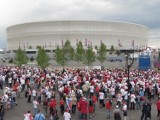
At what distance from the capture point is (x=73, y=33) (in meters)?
142

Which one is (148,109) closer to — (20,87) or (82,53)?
(20,87)

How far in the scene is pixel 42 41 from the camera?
143 meters

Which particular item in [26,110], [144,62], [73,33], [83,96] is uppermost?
[73,33]

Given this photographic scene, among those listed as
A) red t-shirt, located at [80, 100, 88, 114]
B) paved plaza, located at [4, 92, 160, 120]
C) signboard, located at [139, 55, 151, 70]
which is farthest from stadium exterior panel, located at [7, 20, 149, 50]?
red t-shirt, located at [80, 100, 88, 114]

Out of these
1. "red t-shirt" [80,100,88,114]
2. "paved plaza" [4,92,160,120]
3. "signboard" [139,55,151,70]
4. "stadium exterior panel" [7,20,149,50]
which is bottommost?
"paved plaza" [4,92,160,120]

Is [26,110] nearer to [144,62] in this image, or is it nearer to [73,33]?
[144,62]

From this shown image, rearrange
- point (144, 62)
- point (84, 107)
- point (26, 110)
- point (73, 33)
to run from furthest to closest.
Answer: point (73, 33) < point (144, 62) < point (26, 110) < point (84, 107)

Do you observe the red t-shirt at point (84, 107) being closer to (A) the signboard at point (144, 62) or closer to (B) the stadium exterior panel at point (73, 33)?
(A) the signboard at point (144, 62)

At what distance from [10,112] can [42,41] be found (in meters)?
121

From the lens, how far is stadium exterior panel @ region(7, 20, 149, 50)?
142m

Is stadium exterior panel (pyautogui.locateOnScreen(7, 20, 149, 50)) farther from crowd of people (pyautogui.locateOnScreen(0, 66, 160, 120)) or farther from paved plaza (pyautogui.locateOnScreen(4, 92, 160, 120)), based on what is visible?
paved plaza (pyautogui.locateOnScreen(4, 92, 160, 120))

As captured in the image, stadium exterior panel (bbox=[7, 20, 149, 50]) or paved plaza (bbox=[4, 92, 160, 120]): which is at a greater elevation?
stadium exterior panel (bbox=[7, 20, 149, 50])

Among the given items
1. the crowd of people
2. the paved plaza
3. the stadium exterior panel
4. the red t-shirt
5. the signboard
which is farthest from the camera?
the stadium exterior panel

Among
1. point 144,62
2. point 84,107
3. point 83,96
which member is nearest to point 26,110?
point 83,96
